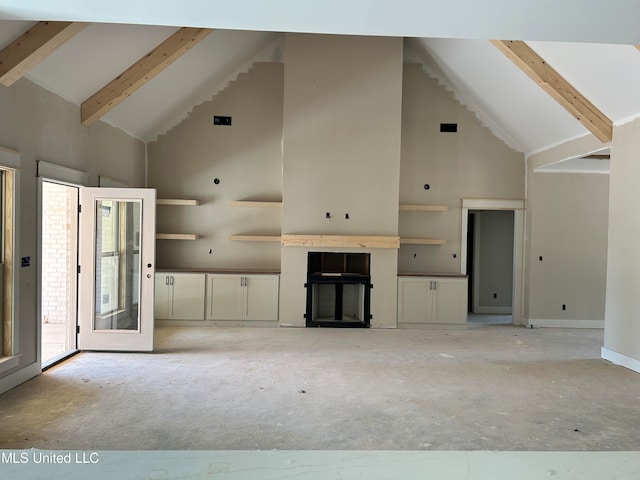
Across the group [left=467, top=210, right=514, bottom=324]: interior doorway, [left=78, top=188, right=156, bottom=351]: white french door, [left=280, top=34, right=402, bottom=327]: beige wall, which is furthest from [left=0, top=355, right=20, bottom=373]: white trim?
[left=467, top=210, right=514, bottom=324]: interior doorway

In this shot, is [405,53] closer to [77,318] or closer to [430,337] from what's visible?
[430,337]

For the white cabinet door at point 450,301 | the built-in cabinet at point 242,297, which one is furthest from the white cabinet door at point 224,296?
the white cabinet door at point 450,301

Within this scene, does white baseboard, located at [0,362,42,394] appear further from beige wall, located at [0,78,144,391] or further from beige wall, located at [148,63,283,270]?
beige wall, located at [148,63,283,270]

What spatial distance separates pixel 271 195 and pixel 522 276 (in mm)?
4305

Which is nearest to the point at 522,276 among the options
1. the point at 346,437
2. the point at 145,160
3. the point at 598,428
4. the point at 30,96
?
the point at 598,428

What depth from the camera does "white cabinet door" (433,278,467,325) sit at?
23.2ft

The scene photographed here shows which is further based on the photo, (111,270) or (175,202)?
(175,202)

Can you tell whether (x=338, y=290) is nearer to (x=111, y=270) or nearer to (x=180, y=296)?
(x=180, y=296)

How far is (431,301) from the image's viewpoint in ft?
23.2

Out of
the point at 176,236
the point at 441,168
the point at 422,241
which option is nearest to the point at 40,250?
the point at 176,236

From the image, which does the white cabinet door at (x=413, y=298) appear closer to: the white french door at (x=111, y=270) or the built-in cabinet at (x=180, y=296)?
the built-in cabinet at (x=180, y=296)

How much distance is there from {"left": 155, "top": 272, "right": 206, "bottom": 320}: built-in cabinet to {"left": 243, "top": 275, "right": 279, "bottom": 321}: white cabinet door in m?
0.69

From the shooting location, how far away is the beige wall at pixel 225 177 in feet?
24.6

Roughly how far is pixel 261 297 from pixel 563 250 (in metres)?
4.83
